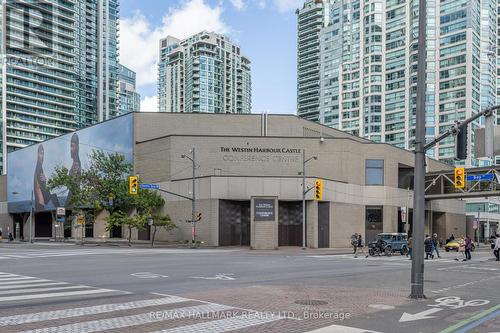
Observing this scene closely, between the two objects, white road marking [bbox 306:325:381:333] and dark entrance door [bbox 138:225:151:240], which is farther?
dark entrance door [bbox 138:225:151:240]

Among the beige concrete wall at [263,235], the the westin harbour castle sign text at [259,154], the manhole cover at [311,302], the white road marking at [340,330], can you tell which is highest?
the the westin harbour castle sign text at [259,154]

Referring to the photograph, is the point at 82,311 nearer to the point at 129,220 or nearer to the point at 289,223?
the point at 129,220

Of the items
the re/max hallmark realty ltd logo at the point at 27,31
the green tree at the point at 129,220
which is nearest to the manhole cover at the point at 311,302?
the green tree at the point at 129,220

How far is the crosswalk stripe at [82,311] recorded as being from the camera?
30.5 ft

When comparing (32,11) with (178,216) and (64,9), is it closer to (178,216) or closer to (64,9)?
(64,9)

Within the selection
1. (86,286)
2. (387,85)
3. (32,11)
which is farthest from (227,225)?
(32,11)

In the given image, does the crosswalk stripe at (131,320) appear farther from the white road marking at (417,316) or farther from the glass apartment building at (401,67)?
the glass apartment building at (401,67)

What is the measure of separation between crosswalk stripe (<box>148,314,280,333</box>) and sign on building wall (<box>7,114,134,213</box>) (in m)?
54.8

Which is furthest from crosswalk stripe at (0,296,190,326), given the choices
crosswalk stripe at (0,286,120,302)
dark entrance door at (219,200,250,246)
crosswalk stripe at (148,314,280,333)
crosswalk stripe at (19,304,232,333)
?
dark entrance door at (219,200,250,246)

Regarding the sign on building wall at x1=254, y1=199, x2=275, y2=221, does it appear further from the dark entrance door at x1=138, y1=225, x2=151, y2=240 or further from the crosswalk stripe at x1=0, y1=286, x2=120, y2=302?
the crosswalk stripe at x1=0, y1=286, x2=120, y2=302

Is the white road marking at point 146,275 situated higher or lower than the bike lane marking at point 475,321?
lower

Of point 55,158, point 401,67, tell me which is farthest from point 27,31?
point 401,67

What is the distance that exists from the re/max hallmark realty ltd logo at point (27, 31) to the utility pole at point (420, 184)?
165 meters

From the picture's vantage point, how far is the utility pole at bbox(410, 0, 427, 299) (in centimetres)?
1344
